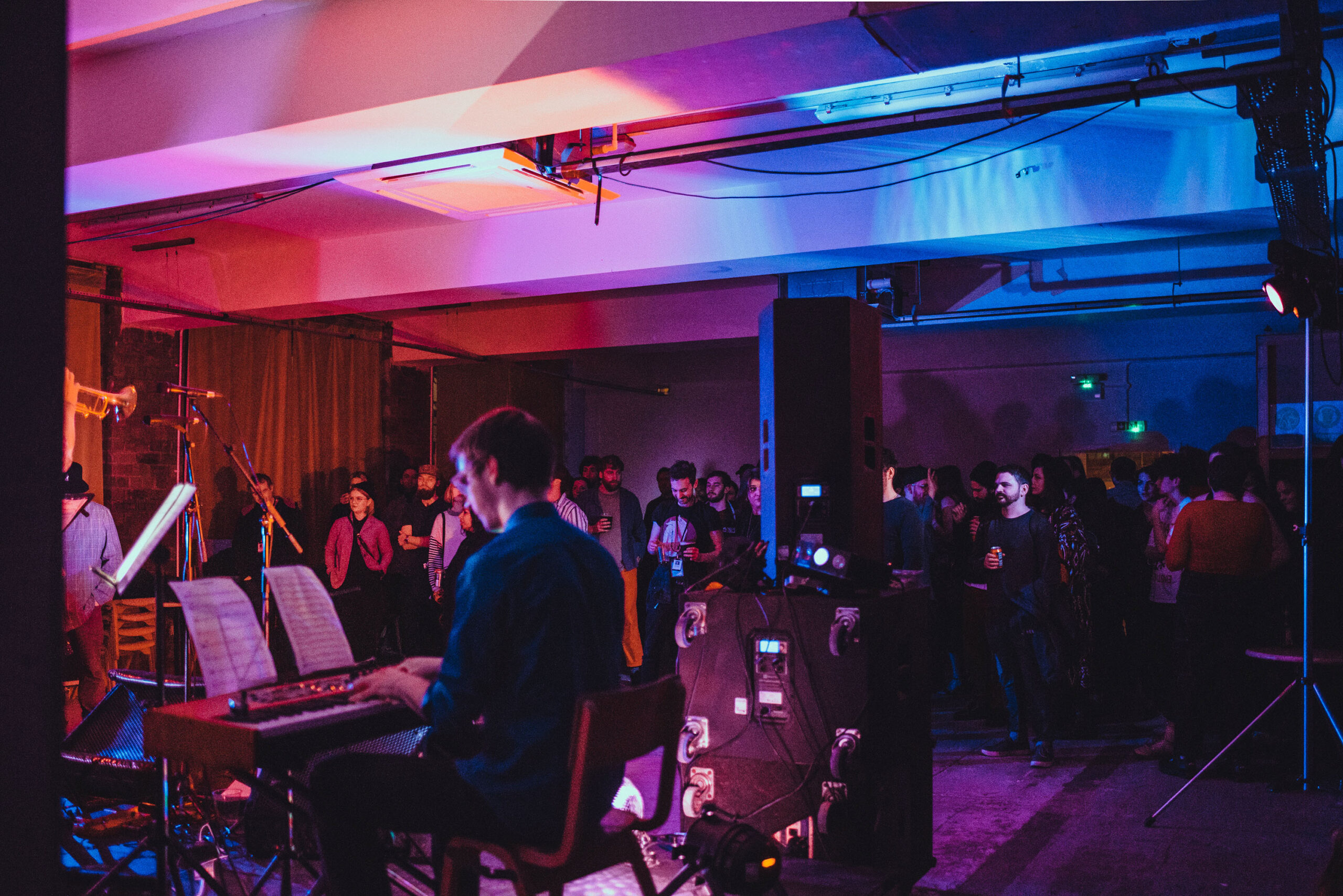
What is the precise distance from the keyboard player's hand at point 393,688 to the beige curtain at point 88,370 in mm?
5865

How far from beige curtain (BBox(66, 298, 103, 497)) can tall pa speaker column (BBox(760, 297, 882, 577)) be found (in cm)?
544

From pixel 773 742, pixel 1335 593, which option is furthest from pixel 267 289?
pixel 1335 593

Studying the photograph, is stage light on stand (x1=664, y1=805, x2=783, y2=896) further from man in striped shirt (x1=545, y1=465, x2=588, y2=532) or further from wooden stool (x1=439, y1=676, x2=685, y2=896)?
man in striped shirt (x1=545, y1=465, x2=588, y2=532)

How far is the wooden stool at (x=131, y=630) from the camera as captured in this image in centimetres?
636

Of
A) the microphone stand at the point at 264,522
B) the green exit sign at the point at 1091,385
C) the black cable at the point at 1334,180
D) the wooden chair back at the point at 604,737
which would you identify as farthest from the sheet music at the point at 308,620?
the green exit sign at the point at 1091,385

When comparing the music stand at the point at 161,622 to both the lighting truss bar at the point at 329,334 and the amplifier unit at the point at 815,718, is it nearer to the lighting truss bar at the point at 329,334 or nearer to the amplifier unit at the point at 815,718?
the amplifier unit at the point at 815,718

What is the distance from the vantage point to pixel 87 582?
459 cm

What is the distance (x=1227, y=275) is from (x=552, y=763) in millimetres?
7669

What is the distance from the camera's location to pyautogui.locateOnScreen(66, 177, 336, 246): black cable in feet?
20.1

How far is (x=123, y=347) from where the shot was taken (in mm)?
7910

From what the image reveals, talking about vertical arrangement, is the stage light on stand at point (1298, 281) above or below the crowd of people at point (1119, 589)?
above

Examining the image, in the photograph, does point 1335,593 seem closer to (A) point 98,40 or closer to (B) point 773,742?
(B) point 773,742

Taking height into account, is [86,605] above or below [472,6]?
below

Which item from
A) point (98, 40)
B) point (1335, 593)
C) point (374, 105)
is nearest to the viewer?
point (374, 105)
